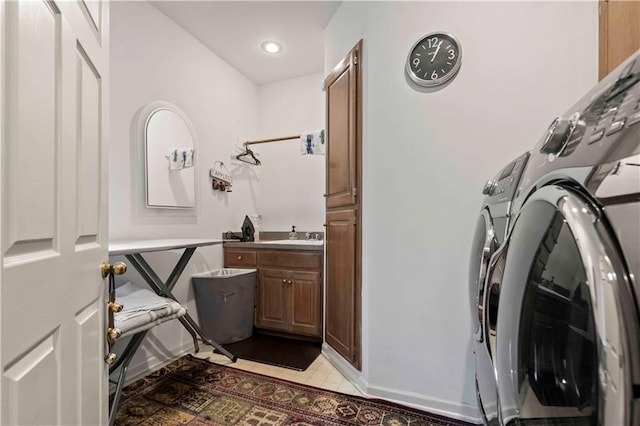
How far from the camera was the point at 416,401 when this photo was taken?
161 centimetres

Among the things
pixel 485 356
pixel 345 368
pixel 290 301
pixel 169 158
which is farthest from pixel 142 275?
pixel 485 356

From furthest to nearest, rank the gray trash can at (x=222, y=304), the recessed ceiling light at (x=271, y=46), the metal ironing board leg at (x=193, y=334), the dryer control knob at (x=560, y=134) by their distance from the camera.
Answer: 1. the recessed ceiling light at (x=271, y=46)
2. the gray trash can at (x=222, y=304)
3. the metal ironing board leg at (x=193, y=334)
4. the dryer control knob at (x=560, y=134)

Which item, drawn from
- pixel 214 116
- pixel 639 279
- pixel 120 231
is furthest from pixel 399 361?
pixel 214 116

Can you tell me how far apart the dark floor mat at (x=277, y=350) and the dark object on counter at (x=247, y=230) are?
95 cm

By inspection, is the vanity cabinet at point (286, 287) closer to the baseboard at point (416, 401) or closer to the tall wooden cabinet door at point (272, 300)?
the tall wooden cabinet door at point (272, 300)

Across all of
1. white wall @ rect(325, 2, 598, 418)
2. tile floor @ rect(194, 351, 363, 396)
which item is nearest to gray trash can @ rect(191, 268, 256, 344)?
tile floor @ rect(194, 351, 363, 396)

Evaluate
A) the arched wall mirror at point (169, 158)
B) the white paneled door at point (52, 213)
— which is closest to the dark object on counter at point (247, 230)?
the arched wall mirror at point (169, 158)

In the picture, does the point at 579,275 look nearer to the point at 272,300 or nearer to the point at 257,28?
the point at 272,300

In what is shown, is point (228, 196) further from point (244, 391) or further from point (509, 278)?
point (509, 278)

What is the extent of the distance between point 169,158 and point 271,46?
1.39 m

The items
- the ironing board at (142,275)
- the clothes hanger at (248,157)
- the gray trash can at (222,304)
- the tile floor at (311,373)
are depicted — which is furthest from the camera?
the clothes hanger at (248,157)

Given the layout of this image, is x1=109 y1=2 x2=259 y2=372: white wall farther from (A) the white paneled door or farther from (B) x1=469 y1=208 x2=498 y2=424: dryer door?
(B) x1=469 y1=208 x2=498 y2=424: dryer door

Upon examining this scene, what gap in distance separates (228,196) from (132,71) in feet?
4.31

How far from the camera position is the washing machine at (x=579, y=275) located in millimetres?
334
